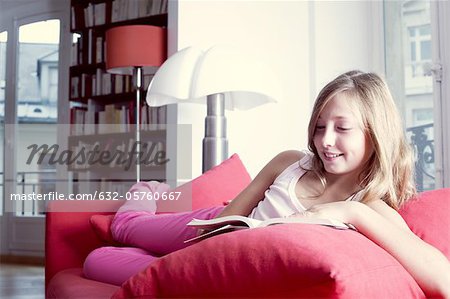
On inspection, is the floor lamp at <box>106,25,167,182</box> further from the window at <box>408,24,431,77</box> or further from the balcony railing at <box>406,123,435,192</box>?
the balcony railing at <box>406,123,435,192</box>

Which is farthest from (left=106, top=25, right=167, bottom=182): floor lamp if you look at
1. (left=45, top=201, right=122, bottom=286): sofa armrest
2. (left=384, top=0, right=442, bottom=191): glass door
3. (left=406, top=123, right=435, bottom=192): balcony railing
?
(left=45, top=201, right=122, bottom=286): sofa armrest

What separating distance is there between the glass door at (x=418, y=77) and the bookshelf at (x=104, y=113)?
191cm

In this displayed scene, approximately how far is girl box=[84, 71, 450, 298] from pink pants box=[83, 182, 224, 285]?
0.04 ft

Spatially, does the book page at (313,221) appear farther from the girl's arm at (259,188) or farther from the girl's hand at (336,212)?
the girl's arm at (259,188)

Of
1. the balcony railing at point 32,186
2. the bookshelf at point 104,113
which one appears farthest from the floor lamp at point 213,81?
the balcony railing at point 32,186

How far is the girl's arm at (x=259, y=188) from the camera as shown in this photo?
1.76m

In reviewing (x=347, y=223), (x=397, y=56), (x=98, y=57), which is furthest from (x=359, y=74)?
(x=98, y=57)

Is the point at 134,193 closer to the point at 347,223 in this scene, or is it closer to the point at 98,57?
the point at 347,223

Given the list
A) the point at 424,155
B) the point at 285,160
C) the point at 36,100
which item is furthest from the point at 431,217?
the point at 36,100

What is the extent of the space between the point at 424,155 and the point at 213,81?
4.37 ft

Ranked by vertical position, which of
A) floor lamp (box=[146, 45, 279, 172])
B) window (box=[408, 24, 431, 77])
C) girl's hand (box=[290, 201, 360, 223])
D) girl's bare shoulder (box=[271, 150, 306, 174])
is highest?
window (box=[408, 24, 431, 77])

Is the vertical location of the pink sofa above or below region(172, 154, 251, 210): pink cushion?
below

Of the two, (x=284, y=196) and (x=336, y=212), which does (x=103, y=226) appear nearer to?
(x=284, y=196)

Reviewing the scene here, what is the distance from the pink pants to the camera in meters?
1.80
